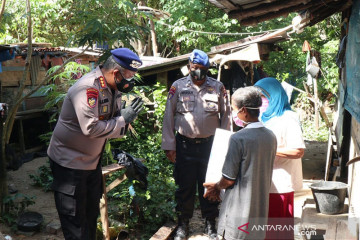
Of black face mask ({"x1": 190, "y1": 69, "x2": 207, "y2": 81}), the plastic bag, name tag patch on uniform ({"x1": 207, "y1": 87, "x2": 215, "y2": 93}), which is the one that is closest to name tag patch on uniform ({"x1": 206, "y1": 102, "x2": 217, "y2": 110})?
name tag patch on uniform ({"x1": 207, "y1": 87, "x2": 215, "y2": 93})

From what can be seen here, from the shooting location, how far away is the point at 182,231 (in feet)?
16.7

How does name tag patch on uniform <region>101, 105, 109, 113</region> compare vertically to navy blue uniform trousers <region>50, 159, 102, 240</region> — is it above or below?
above

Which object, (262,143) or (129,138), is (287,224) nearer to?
(262,143)

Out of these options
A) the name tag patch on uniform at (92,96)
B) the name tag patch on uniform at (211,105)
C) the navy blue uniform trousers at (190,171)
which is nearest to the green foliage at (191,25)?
the name tag patch on uniform at (211,105)

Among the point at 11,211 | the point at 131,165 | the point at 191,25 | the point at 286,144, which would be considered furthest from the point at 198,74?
the point at 191,25

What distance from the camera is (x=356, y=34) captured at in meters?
4.33

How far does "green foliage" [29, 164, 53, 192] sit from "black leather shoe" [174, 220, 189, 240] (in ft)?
11.5

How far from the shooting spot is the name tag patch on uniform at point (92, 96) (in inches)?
135

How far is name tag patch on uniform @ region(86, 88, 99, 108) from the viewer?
3418 mm

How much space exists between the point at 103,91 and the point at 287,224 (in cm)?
193

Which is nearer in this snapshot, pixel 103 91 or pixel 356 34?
pixel 103 91

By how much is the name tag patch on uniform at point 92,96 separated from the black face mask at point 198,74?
5.83ft

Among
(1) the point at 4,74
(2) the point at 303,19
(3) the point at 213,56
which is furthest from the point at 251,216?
(1) the point at 4,74

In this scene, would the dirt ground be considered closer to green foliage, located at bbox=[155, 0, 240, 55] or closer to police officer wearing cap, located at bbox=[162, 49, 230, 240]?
police officer wearing cap, located at bbox=[162, 49, 230, 240]
